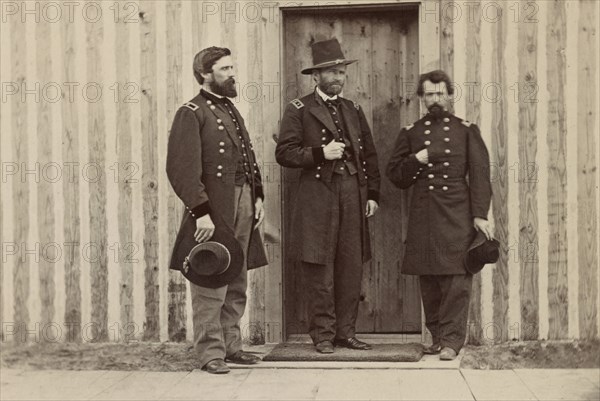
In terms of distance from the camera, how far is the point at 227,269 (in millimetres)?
6160

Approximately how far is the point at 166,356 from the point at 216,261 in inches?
40.1

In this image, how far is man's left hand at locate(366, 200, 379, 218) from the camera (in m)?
6.81

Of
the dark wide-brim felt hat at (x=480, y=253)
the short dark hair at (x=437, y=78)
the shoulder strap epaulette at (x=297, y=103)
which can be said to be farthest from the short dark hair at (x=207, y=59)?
the dark wide-brim felt hat at (x=480, y=253)

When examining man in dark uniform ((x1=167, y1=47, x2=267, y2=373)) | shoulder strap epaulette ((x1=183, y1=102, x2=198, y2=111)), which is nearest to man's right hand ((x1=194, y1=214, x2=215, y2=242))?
man in dark uniform ((x1=167, y1=47, x2=267, y2=373))

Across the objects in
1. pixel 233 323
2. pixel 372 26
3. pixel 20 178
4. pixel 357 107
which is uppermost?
pixel 372 26

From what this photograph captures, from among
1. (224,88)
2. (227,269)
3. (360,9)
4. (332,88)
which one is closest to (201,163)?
(224,88)

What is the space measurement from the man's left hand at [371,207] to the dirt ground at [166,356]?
3.52 feet

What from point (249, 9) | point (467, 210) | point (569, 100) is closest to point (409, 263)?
point (467, 210)

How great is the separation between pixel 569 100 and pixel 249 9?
2194 mm

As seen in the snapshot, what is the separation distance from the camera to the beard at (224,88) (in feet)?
21.0

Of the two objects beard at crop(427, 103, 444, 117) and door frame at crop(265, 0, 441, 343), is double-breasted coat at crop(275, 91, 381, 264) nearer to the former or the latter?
door frame at crop(265, 0, 441, 343)

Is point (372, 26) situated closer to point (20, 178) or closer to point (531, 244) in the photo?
point (531, 244)

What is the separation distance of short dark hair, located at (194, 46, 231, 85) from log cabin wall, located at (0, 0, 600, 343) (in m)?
0.65

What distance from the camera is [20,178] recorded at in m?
7.20
